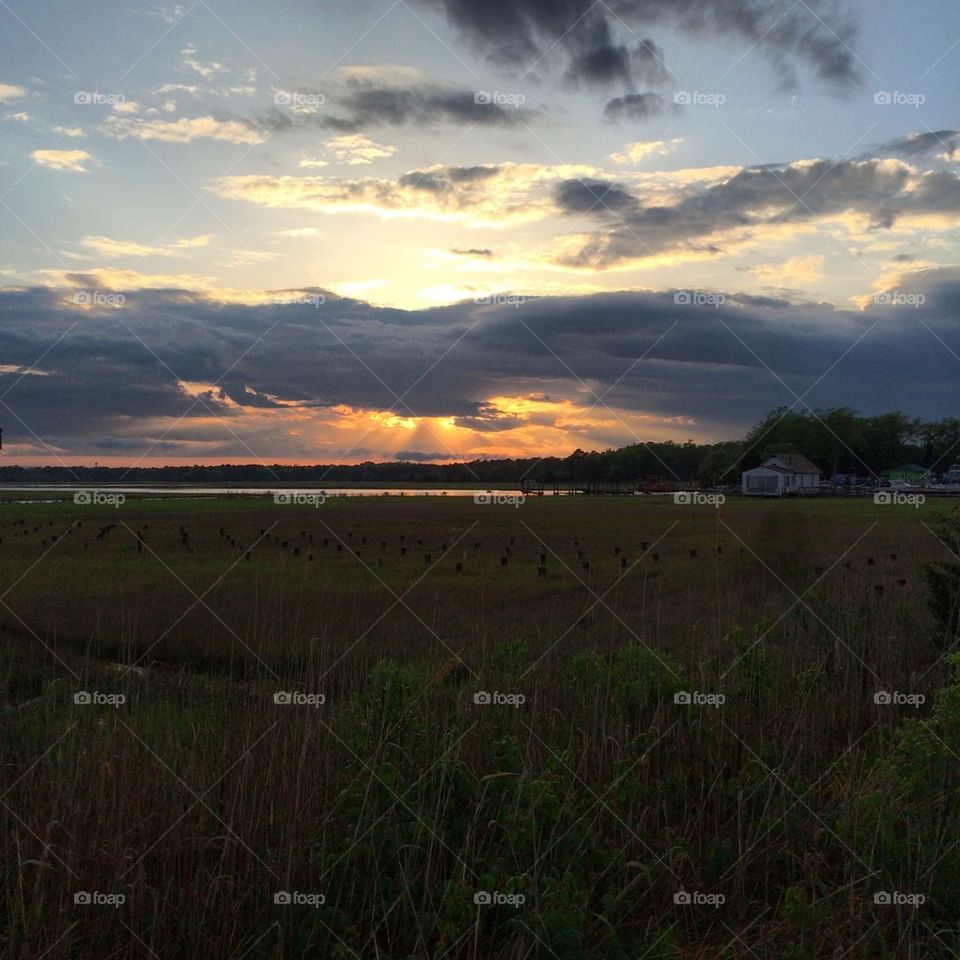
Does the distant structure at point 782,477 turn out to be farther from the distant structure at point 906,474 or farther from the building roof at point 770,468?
the distant structure at point 906,474

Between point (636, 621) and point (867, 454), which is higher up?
point (867, 454)

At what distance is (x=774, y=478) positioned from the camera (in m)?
108

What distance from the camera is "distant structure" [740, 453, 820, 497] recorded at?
105500 mm

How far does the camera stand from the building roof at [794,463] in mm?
107625

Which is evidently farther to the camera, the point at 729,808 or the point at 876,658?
the point at 876,658

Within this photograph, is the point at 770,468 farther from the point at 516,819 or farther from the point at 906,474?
the point at 516,819

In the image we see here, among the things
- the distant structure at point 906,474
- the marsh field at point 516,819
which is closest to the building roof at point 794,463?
the distant structure at point 906,474

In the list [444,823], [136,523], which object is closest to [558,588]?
[444,823]

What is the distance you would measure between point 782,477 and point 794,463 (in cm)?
658

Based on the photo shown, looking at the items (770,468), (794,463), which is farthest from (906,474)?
(794,463)

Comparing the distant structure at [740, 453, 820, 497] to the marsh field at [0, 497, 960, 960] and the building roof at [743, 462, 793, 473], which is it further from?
the marsh field at [0, 497, 960, 960]

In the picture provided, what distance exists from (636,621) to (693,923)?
16.3 meters

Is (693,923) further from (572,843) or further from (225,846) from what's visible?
(225,846)

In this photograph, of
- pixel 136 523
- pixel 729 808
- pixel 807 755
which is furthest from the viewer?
pixel 136 523
